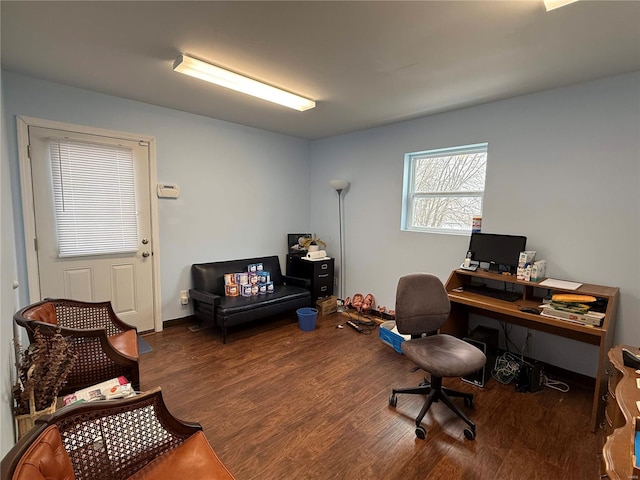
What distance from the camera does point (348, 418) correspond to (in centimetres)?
219

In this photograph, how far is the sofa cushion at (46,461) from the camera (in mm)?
852

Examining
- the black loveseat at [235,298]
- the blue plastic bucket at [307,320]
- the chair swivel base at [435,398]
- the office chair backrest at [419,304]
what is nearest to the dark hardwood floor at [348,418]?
the chair swivel base at [435,398]

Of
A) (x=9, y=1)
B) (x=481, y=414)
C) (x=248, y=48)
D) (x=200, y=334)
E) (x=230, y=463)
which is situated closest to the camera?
(x=9, y=1)

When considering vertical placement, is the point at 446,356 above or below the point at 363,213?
below

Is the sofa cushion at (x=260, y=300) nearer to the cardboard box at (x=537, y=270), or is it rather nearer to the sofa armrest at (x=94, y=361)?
the sofa armrest at (x=94, y=361)

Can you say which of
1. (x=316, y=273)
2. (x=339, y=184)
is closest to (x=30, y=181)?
(x=316, y=273)

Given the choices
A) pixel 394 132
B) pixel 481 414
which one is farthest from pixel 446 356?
pixel 394 132

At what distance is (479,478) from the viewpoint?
1.71 m

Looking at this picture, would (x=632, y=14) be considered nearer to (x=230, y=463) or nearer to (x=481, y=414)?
(x=481, y=414)

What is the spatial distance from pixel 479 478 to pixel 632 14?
2.67 metres

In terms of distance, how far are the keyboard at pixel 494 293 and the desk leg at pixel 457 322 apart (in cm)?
22

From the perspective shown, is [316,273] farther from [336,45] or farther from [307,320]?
[336,45]

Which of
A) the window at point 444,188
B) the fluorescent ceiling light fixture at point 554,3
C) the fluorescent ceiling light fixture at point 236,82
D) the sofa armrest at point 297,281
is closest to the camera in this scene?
the fluorescent ceiling light fixture at point 554,3

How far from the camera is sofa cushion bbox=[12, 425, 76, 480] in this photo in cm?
85
